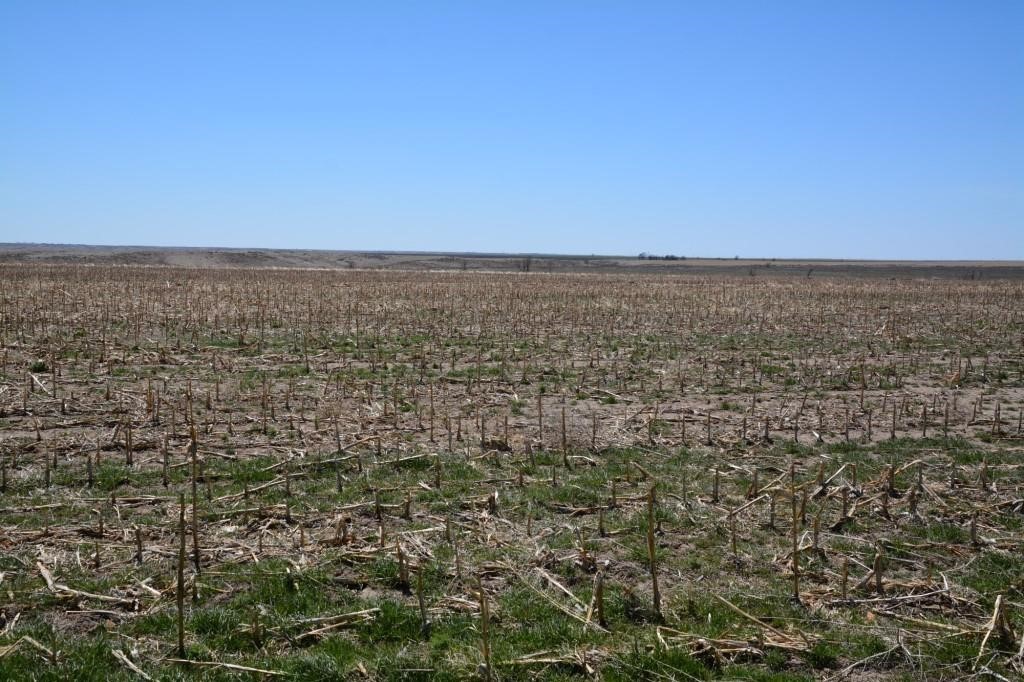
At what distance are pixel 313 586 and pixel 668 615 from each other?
10.3ft

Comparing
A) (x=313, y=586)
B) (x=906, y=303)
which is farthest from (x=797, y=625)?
(x=906, y=303)

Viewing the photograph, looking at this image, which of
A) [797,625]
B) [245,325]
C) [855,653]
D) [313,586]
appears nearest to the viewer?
[855,653]

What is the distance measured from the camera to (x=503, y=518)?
28.6 ft

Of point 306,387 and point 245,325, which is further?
point 245,325

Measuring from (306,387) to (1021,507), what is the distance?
1200cm

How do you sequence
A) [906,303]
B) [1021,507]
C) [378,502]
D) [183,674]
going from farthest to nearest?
[906,303], [1021,507], [378,502], [183,674]

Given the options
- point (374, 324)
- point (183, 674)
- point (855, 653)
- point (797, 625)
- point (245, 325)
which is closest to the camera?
point (183, 674)

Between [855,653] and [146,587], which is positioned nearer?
[855,653]

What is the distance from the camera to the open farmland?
19.7ft

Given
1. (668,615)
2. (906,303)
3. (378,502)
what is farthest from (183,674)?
(906,303)

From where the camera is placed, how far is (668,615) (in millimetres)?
6621

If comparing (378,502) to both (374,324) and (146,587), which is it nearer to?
(146,587)

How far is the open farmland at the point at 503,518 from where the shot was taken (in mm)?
6020

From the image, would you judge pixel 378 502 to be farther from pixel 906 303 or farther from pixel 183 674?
pixel 906 303
